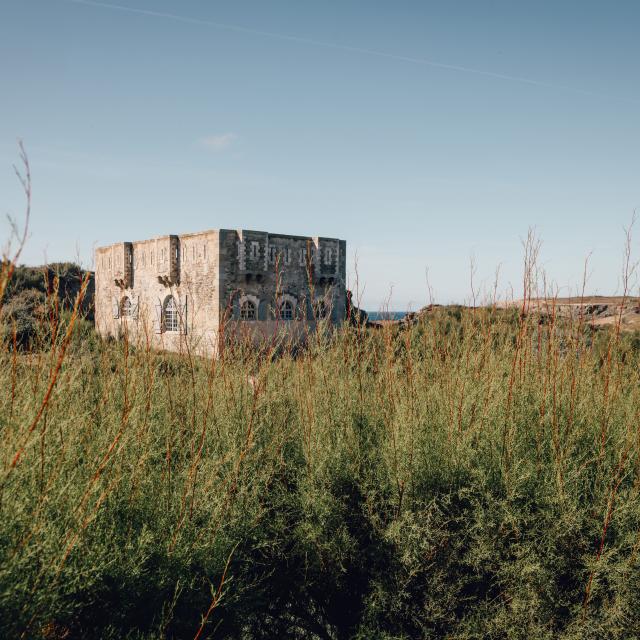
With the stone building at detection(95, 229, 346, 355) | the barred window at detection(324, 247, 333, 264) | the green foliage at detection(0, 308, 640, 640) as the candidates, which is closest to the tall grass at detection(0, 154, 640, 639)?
the green foliage at detection(0, 308, 640, 640)

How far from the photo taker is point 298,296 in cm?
1962

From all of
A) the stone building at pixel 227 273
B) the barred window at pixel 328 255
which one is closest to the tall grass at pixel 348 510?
the stone building at pixel 227 273

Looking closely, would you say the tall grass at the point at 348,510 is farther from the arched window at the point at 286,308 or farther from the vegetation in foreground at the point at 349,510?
the arched window at the point at 286,308

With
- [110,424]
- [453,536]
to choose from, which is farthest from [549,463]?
[110,424]

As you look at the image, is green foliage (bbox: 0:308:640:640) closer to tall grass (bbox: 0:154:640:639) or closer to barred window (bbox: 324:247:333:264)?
tall grass (bbox: 0:154:640:639)

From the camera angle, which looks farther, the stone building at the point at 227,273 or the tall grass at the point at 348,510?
the stone building at the point at 227,273

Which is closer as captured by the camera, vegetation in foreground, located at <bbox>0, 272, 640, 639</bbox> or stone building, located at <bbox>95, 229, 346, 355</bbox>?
vegetation in foreground, located at <bbox>0, 272, 640, 639</bbox>

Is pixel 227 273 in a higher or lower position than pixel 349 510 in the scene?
higher

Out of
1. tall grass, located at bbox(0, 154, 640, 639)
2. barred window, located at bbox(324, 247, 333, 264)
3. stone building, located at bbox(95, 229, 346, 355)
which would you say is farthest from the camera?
barred window, located at bbox(324, 247, 333, 264)

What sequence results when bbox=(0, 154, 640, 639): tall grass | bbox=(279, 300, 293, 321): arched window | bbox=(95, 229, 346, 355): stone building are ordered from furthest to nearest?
bbox=(279, 300, 293, 321): arched window → bbox=(95, 229, 346, 355): stone building → bbox=(0, 154, 640, 639): tall grass

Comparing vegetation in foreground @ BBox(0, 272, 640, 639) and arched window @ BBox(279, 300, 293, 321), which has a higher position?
arched window @ BBox(279, 300, 293, 321)

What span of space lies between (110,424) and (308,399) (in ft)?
4.18

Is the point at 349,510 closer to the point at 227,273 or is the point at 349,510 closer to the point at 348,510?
the point at 348,510

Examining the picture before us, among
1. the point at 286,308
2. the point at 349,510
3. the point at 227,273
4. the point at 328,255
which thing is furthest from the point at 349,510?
the point at 328,255
